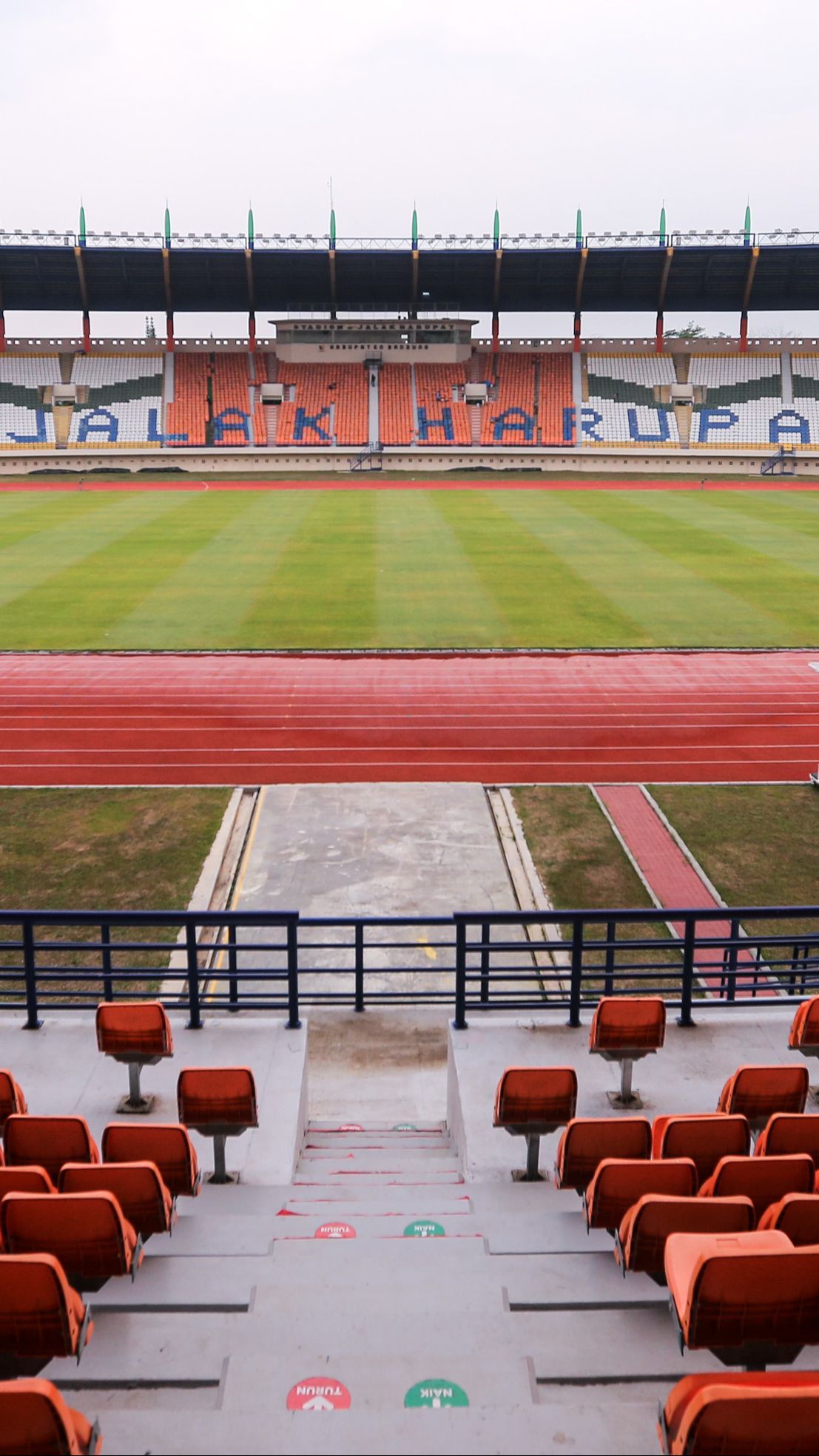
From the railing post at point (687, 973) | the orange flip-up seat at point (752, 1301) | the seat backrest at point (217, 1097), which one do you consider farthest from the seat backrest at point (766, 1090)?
the seat backrest at point (217, 1097)

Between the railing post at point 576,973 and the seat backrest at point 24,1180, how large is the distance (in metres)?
3.75

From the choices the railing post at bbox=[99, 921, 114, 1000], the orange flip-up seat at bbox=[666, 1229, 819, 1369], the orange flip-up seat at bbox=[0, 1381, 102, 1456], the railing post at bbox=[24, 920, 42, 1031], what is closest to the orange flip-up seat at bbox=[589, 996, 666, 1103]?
the orange flip-up seat at bbox=[666, 1229, 819, 1369]

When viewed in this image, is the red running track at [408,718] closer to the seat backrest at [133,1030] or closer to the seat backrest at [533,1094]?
the seat backrest at [133,1030]

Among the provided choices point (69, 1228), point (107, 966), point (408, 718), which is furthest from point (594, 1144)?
point (408, 718)

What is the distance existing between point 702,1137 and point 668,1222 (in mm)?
977

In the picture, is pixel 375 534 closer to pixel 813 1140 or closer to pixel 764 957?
pixel 764 957

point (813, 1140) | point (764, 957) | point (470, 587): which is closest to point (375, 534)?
point (470, 587)

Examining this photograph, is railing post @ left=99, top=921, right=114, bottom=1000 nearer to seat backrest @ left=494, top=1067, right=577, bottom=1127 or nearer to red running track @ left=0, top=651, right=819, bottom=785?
seat backrest @ left=494, top=1067, right=577, bottom=1127

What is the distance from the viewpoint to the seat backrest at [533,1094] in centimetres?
614

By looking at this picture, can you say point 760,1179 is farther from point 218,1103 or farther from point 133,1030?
point 133,1030

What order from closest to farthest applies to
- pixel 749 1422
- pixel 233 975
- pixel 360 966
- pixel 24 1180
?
pixel 749 1422, pixel 24 1180, pixel 233 975, pixel 360 966

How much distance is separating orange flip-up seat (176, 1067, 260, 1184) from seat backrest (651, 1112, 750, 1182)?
2.16m

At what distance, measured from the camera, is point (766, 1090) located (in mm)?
6230

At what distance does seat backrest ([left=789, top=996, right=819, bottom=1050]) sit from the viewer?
275 inches
